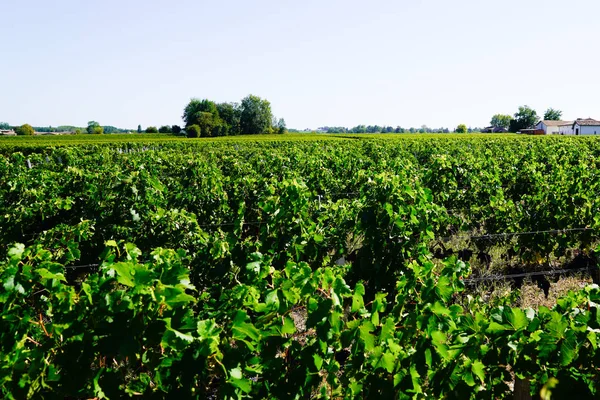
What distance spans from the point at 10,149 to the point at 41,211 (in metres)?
27.5

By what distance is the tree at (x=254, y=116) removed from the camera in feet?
249

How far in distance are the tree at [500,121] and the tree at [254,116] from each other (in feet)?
235

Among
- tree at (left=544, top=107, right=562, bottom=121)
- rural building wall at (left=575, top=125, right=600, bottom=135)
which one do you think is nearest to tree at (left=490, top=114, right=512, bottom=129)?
tree at (left=544, top=107, right=562, bottom=121)

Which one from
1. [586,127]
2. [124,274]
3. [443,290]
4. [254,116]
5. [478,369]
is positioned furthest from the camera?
[254,116]

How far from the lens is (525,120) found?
3460 inches

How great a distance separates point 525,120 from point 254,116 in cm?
5595

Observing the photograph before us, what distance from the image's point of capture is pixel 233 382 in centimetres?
203

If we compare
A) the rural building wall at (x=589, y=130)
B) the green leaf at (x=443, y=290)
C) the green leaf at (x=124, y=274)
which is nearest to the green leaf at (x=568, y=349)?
the green leaf at (x=443, y=290)

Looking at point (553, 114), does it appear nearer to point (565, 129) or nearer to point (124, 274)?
point (565, 129)

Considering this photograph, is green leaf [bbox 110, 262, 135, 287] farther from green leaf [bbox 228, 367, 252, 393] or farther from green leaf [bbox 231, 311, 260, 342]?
green leaf [bbox 228, 367, 252, 393]

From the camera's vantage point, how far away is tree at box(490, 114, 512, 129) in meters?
117

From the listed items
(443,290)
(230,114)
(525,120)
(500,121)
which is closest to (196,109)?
(230,114)

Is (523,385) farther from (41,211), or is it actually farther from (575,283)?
(41,211)

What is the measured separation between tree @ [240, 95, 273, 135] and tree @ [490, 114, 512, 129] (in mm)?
71567
